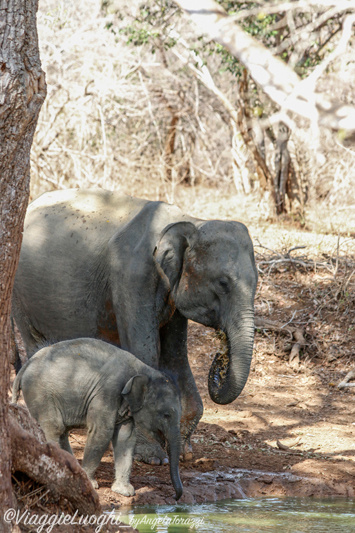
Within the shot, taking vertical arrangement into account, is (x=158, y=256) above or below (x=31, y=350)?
above

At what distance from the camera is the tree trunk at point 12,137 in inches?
137

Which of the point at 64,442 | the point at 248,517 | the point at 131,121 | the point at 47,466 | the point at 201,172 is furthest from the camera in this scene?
the point at 201,172

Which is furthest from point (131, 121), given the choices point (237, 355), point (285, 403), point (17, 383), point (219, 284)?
point (17, 383)

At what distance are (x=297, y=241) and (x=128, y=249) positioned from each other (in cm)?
596

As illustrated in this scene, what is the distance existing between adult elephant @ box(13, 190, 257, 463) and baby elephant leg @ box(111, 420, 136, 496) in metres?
0.64

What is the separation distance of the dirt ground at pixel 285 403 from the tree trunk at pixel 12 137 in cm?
182

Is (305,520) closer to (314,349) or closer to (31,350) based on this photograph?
(31,350)

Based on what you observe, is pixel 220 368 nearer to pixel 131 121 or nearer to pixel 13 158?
pixel 13 158

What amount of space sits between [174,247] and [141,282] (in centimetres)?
40

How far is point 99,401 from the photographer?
5430 millimetres

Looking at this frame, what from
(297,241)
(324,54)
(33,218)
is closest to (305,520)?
(33,218)

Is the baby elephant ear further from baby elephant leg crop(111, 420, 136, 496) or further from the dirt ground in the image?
the dirt ground

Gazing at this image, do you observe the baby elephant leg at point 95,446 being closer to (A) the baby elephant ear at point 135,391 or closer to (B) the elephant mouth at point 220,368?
(A) the baby elephant ear at point 135,391

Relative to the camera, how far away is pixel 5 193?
3.59m
